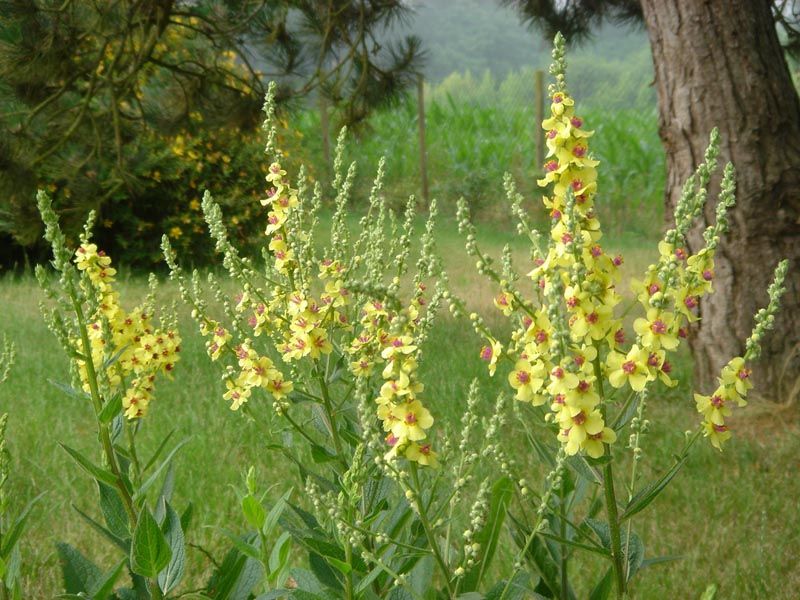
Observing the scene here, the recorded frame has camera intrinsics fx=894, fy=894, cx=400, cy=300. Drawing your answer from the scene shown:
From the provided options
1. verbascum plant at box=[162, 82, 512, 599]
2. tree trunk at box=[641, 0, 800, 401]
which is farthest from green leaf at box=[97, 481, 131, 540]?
tree trunk at box=[641, 0, 800, 401]

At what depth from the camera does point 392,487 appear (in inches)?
65.4

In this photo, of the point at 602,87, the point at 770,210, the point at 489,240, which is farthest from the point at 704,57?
the point at 602,87

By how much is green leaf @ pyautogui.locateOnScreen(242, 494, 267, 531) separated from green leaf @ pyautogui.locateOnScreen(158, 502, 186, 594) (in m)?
0.11

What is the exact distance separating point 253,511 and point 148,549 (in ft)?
0.62

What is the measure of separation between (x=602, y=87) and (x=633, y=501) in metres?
20.9

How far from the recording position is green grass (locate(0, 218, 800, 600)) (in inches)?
101

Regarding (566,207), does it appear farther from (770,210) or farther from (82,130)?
(82,130)

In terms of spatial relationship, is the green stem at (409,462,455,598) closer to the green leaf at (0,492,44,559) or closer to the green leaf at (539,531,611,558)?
the green leaf at (539,531,611,558)

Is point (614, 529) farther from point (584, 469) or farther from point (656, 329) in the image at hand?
point (656, 329)

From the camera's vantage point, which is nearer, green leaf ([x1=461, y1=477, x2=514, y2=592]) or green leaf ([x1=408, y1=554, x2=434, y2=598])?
green leaf ([x1=461, y1=477, x2=514, y2=592])

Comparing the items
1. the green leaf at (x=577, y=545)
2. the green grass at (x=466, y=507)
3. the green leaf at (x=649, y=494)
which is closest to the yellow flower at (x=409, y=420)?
the green leaf at (x=577, y=545)

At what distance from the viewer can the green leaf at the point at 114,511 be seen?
1514 millimetres

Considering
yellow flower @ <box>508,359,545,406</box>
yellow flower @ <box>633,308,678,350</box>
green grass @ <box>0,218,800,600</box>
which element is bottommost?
green grass @ <box>0,218,800,600</box>

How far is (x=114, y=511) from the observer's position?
4.99 feet
